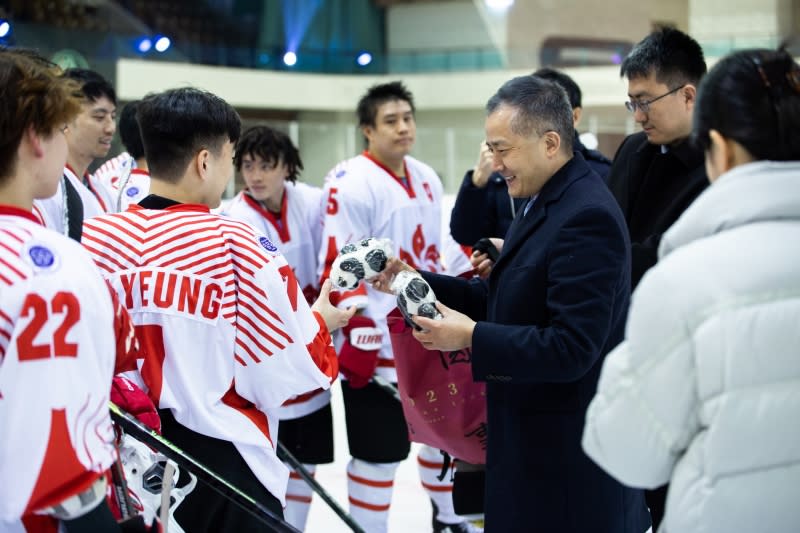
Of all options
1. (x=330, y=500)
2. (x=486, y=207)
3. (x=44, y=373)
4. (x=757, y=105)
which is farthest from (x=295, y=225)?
(x=757, y=105)

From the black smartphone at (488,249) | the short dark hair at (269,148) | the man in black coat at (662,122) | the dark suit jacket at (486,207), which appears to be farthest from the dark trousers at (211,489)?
the short dark hair at (269,148)

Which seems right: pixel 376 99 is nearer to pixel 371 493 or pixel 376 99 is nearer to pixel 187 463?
pixel 371 493

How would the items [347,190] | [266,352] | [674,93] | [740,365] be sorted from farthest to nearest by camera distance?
[347,190]
[674,93]
[266,352]
[740,365]

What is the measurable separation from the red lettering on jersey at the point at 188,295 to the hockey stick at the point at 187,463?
264mm

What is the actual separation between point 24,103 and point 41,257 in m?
0.22

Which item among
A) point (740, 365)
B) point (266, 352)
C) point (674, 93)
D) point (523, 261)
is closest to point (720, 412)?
point (740, 365)

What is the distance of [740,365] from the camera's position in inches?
44.3

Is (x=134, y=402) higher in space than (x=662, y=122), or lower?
lower

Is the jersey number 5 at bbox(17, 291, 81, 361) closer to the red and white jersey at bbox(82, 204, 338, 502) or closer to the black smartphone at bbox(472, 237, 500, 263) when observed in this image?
the red and white jersey at bbox(82, 204, 338, 502)

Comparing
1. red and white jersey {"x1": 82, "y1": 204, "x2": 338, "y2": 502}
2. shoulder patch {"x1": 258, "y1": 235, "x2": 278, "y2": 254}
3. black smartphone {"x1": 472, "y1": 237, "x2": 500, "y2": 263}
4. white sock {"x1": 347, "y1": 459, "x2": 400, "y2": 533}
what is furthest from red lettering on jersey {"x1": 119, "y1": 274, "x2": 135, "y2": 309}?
white sock {"x1": 347, "y1": 459, "x2": 400, "y2": 533}

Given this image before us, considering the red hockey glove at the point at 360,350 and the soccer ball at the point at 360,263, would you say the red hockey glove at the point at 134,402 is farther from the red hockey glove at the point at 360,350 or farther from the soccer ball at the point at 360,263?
the red hockey glove at the point at 360,350

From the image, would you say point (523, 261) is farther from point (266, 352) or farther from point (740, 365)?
Result: point (740, 365)

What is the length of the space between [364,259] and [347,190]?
1474 mm

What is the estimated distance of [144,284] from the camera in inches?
71.9
